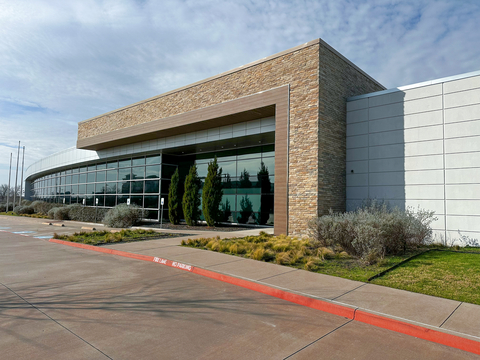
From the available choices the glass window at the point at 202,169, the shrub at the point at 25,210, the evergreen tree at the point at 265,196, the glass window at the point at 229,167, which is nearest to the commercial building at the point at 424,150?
the evergreen tree at the point at 265,196

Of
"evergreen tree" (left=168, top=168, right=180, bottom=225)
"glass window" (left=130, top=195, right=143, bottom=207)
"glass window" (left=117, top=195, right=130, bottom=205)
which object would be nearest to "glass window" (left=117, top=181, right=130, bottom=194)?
"glass window" (left=117, top=195, right=130, bottom=205)

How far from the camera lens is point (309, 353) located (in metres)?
4.32

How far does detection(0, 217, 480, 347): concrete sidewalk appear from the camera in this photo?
519cm

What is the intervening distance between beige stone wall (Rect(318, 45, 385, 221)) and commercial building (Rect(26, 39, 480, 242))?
5 centimetres

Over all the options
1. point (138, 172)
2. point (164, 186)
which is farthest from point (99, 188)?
point (164, 186)

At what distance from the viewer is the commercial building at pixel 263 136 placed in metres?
15.5

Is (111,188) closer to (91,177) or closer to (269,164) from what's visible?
(91,177)

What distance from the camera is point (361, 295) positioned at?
6.50m

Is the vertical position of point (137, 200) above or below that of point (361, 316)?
above

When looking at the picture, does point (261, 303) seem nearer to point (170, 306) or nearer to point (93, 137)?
point (170, 306)

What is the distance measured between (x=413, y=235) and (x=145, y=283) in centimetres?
903

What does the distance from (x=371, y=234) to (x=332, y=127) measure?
7418mm

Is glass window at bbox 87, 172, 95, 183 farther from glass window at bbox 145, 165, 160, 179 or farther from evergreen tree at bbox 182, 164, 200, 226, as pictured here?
evergreen tree at bbox 182, 164, 200, 226

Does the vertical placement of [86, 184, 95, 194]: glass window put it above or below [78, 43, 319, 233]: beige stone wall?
below
